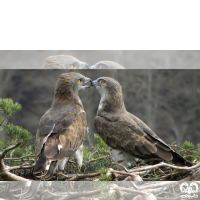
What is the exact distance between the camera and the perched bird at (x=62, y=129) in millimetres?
3584

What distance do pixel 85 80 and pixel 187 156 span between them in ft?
3.54

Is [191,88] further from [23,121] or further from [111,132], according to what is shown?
[23,121]

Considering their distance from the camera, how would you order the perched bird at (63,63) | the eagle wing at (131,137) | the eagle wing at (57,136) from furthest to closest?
the eagle wing at (131,137), the perched bird at (63,63), the eagle wing at (57,136)

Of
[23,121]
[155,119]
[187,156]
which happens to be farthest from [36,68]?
[187,156]

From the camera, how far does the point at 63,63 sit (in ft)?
12.8

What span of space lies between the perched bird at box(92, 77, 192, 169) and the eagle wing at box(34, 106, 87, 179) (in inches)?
10.1

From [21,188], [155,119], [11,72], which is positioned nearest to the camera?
[21,188]

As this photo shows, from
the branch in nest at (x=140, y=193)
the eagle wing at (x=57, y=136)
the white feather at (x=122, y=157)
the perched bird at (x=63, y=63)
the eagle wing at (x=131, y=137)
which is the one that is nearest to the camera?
the branch in nest at (x=140, y=193)

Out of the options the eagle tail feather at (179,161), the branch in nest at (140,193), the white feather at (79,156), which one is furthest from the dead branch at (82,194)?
the eagle tail feather at (179,161)

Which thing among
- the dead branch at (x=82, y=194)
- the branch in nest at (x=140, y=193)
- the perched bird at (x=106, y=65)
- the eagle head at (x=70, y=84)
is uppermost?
the perched bird at (x=106, y=65)

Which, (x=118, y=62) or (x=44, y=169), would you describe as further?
(x=118, y=62)

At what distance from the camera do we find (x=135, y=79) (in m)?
3.89

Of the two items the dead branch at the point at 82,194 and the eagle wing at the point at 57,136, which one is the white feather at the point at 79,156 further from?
the dead branch at the point at 82,194

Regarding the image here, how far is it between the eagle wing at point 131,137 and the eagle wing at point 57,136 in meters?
0.24
